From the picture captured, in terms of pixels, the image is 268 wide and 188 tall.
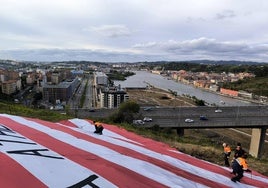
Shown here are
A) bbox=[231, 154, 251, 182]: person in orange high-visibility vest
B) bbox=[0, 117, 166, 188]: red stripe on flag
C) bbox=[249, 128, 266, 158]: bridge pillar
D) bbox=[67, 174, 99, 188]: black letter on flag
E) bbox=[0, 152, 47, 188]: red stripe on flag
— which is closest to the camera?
bbox=[0, 152, 47, 188]: red stripe on flag

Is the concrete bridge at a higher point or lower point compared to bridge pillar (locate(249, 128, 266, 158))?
higher

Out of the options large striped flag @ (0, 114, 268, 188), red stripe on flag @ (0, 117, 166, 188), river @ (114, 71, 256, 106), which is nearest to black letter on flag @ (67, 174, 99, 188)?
large striped flag @ (0, 114, 268, 188)

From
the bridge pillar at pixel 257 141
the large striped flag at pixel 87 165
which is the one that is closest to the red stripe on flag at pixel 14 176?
the large striped flag at pixel 87 165

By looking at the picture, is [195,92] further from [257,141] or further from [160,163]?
[160,163]

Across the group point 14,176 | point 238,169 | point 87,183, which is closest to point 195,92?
point 238,169

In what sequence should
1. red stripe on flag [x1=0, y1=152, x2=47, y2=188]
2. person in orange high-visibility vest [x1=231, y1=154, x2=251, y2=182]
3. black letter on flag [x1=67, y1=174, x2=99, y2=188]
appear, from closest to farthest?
red stripe on flag [x1=0, y1=152, x2=47, y2=188] < black letter on flag [x1=67, y1=174, x2=99, y2=188] < person in orange high-visibility vest [x1=231, y1=154, x2=251, y2=182]

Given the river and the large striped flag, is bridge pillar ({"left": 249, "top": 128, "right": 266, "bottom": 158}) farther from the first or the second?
the river

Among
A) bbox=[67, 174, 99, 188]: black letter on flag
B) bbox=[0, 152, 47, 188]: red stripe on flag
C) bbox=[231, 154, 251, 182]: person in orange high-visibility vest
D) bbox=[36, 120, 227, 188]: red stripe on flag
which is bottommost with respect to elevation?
bbox=[231, 154, 251, 182]: person in orange high-visibility vest
